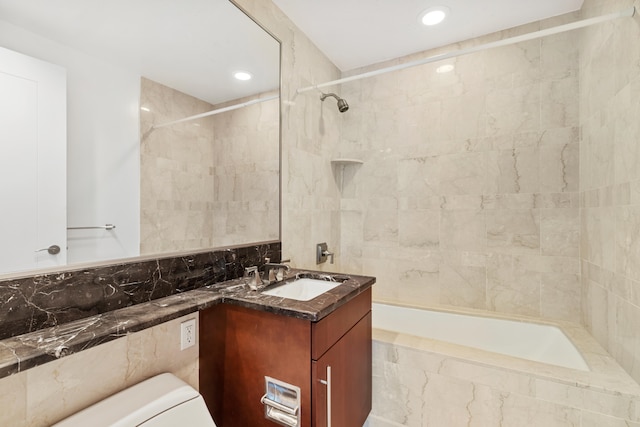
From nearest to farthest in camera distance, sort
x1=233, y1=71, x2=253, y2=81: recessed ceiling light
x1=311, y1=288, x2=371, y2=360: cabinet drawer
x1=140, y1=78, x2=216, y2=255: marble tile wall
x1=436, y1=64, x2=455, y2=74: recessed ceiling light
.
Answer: x1=311, y1=288, x2=371, y2=360: cabinet drawer < x1=140, y1=78, x2=216, y2=255: marble tile wall < x1=233, y1=71, x2=253, y2=81: recessed ceiling light < x1=436, y1=64, x2=455, y2=74: recessed ceiling light

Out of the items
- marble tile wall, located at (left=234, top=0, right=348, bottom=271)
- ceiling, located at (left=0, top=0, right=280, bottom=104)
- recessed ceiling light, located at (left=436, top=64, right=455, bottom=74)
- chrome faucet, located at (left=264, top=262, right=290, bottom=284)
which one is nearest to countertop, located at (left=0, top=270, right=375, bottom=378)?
chrome faucet, located at (left=264, top=262, right=290, bottom=284)

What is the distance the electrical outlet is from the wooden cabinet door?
513 mm

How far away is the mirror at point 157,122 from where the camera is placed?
37.1 inches

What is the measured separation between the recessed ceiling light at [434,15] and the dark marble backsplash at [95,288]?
2.10 meters

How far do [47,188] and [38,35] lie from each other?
1.60 feet

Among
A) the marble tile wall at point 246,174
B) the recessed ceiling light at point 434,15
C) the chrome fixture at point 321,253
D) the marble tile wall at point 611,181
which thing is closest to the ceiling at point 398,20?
the recessed ceiling light at point 434,15

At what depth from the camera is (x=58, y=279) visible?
2.88ft

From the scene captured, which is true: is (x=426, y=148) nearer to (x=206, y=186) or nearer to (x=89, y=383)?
(x=206, y=186)

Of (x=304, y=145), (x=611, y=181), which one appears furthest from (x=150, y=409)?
(x=611, y=181)

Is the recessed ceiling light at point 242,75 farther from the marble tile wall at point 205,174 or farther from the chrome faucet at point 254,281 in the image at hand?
the chrome faucet at point 254,281

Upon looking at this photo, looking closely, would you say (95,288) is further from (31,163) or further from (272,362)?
(272,362)

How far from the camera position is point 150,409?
800mm

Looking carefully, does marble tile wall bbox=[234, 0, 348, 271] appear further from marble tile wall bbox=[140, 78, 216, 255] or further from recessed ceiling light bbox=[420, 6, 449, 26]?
recessed ceiling light bbox=[420, 6, 449, 26]

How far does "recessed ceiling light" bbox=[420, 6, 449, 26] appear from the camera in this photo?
1873 mm
